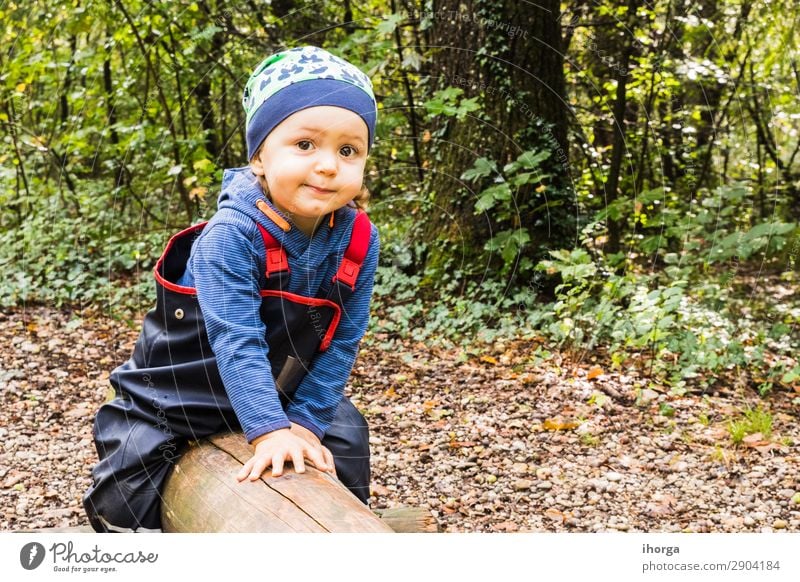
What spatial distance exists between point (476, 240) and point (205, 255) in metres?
2.43

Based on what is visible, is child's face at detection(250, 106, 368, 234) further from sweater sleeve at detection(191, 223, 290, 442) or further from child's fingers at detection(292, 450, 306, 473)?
child's fingers at detection(292, 450, 306, 473)

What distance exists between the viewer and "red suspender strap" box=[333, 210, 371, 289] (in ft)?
5.77

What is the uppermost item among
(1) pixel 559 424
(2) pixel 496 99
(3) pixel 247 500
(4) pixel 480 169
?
(2) pixel 496 99

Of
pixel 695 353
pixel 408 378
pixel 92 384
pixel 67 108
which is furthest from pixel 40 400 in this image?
pixel 67 108

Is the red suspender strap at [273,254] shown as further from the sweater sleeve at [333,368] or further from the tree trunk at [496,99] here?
the tree trunk at [496,99]

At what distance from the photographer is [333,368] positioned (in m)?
1.82

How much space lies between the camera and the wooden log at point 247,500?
1396 millimetres

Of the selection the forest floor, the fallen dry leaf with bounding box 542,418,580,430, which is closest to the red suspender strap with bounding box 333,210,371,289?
the forest floor

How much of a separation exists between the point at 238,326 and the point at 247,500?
0.35 metres

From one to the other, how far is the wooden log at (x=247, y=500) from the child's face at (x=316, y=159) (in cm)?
53

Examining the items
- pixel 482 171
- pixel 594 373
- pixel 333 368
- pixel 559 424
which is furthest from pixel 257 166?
pixel 482 171

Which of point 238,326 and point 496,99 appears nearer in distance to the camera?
point 238,326

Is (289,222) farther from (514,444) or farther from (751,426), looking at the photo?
(751,426)

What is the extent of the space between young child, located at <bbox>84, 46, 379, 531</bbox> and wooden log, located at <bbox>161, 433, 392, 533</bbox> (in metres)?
0.04
